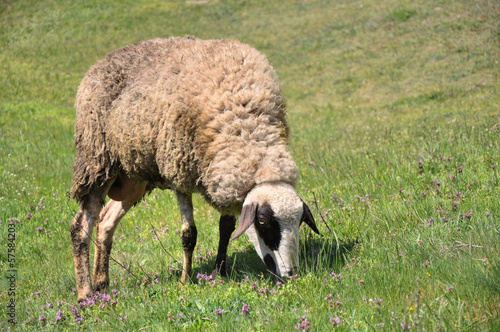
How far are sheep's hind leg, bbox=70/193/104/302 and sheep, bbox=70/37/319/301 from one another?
0.04ft

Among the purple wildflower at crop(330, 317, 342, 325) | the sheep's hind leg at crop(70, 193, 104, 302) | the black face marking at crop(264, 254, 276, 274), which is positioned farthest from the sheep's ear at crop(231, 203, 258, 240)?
the sheep's hind leg at crop(70, 193, 104, 302)

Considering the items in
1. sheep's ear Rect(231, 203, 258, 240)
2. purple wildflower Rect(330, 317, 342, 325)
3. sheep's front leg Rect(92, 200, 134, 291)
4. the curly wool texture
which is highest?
the curly wool texture

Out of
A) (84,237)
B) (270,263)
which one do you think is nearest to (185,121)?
(270,263)

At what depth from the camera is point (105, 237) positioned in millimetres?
5480

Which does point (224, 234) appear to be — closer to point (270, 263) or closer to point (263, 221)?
point (270, 263)

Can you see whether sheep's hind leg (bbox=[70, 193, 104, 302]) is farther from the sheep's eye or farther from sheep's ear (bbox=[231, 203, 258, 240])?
the sheep's eye

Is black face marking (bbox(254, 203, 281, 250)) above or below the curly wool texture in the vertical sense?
below

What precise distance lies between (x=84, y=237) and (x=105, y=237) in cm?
46

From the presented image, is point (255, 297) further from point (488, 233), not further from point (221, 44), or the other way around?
point (221, 44)

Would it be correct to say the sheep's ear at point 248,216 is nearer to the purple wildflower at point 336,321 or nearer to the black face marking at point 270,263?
the black face marking at point 270,263

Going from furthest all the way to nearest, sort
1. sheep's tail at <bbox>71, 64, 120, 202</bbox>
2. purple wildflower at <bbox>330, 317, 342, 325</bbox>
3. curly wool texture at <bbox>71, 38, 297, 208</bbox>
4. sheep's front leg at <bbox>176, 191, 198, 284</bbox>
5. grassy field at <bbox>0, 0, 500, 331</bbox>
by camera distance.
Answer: sheep's tail at <bbox>71, 64, 120, 202</bbox>, sheep's front leg at <bbox>176, 191, 198, 284</bbox>, curly wool texture at <bbox>71, 38, 297, 208</bbox>, grassy field at <bbox>0, 0, 500, 331</bbox>, purple wildflower at <bbox>330, 317, 342, 325</bbox>

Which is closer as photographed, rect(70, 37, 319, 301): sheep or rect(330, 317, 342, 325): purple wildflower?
rect(330, 317, 342, 325): purple wildflower

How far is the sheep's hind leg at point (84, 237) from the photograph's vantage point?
15.8ft

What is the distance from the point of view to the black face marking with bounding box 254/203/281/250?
3.84 metres
